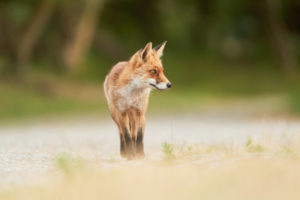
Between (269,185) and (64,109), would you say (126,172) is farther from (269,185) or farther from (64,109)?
(64,109)

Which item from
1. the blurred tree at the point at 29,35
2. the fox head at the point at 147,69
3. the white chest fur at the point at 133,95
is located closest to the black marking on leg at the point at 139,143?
the white chest fur at the point at 133,95

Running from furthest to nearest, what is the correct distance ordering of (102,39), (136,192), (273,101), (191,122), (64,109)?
(102,39), (273,101), (64,109), (191,122), (136,192)

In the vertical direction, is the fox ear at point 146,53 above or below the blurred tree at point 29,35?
below

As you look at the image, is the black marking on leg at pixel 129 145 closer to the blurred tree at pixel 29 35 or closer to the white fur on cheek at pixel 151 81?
the white fur on cheek at pixel 151 81

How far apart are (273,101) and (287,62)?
8237mm

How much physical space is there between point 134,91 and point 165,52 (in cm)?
2345

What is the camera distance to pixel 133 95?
862 centimetres

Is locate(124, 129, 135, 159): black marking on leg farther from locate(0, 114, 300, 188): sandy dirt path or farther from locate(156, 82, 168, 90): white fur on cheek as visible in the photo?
locate(156, 82, 168, 90): white fur on cheek

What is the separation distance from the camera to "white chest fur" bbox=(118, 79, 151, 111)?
8.58 meters

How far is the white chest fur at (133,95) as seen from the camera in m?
8.58

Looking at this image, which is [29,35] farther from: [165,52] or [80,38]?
[165,52]

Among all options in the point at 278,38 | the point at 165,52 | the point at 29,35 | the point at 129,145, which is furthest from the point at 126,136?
the point at 278,38

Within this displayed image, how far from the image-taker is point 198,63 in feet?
106

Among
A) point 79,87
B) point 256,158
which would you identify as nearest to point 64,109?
point 79,87
